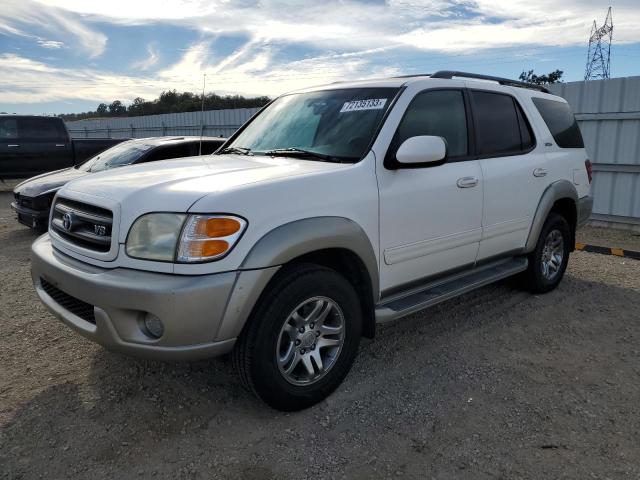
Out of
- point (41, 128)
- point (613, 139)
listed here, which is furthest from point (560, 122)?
point (41, 128)

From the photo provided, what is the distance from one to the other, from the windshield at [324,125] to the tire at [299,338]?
0.86m

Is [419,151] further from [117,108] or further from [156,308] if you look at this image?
[117,108]

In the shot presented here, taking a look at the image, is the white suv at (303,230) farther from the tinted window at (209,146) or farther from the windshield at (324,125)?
the tinted window at (209,146)

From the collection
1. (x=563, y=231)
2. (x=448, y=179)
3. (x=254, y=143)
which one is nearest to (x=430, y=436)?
(x=448, y=179)

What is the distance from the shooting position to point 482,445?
2684mm

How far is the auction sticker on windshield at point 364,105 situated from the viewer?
346 cm

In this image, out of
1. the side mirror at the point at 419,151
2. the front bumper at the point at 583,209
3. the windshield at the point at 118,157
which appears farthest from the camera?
the windshield at the point at 118,157

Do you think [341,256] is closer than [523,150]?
Yes

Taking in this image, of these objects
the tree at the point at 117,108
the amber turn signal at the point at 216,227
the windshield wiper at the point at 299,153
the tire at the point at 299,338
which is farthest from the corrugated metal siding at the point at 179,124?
the amber turn signal at the point at 216,227

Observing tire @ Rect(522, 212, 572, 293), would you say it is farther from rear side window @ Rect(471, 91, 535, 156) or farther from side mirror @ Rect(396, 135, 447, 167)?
side mirror @ Rect(396, 135, 447, 167)

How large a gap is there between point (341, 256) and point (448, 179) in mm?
1042

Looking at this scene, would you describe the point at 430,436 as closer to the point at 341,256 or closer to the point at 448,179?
the point at 341,256

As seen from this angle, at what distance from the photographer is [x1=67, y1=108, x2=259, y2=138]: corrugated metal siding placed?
15984 millimetres

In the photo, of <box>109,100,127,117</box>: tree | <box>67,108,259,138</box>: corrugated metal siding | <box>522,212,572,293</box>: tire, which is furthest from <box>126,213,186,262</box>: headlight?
<box>109,100,127,117</box>: tree
